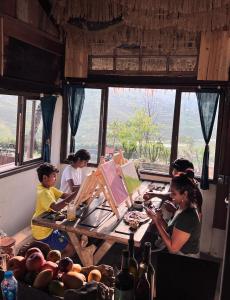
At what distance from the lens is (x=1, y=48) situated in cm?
366

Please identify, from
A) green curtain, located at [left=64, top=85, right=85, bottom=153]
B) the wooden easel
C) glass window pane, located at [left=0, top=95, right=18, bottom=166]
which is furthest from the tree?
the wooden easel

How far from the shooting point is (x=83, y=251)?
300 centimetres

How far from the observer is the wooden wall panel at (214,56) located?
422cm

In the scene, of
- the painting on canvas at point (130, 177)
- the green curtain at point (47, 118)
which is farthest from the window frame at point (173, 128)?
the painting on canvas at point (130, 177)

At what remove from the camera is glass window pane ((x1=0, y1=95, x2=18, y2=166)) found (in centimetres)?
409

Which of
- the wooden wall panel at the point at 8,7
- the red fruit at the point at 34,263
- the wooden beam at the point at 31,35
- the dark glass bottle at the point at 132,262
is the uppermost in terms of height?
the wooden wall panel at the point at 8,7

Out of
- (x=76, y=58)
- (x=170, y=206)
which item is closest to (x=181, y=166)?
(x=170, y=206)

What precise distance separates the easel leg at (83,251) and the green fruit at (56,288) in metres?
1.56

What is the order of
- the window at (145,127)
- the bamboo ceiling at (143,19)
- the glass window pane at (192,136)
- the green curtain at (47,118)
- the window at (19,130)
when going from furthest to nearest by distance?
the green curtain at (47,118) < the window at (145,127) < the glass window pane at (192,136) < the window at (19,130) < the bamboo ceiling at (143,19)

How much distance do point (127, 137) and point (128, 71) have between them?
3.10 feet

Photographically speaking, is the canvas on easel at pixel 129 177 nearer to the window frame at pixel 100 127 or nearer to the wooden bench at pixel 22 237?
the window frame at pixel 100 127

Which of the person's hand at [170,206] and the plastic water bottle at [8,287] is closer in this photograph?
the plastic water bottle at [8,287]

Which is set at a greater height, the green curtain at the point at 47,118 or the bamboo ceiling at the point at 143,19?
the bamboo ceiling at the point at 143,19

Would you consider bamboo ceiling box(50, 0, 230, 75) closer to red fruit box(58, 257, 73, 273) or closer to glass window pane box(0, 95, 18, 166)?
glass window pane box(0, 95, 18, 166)
